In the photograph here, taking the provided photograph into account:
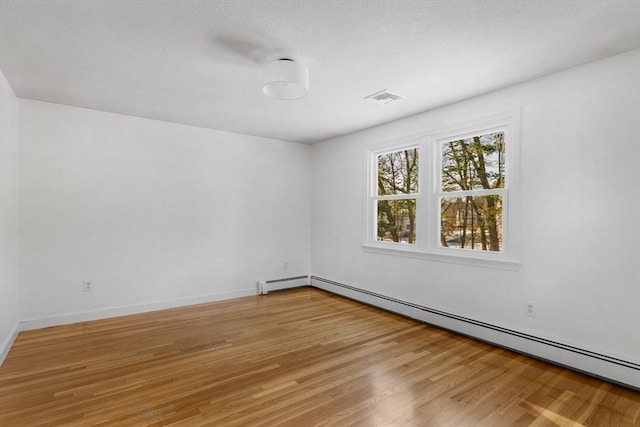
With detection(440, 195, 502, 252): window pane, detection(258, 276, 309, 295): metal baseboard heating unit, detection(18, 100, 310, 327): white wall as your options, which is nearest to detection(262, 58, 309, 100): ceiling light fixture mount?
detection(440, 195, 502, 252): window pane

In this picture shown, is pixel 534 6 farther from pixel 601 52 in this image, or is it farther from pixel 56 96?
pixel 56 96

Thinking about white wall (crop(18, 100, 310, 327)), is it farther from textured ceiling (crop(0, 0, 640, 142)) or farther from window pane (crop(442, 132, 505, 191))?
window pane (crop(442, 132, 505, 191))

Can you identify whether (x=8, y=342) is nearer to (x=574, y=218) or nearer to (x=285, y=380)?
(x=285, y=380)

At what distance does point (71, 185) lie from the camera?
3787 millimetres

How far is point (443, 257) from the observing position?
147 inches

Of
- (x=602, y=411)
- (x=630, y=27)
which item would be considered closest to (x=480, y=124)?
(x=630, y=27)

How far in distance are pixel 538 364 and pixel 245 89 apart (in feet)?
12.0

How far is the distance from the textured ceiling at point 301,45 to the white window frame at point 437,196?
A: 39cm

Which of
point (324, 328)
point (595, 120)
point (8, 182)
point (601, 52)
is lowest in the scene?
point (324, 328)

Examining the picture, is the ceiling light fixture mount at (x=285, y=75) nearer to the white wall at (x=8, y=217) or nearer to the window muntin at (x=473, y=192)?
the window muntin at (x=473, y=192)

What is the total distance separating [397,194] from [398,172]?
0.30m

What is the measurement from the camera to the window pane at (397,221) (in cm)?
422

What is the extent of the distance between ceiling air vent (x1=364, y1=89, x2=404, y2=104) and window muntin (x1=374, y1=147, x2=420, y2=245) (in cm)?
91

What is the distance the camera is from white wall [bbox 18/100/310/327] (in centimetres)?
365
